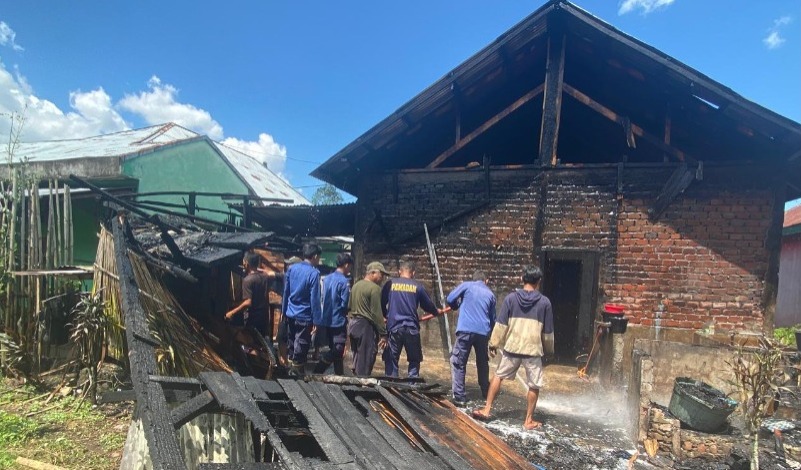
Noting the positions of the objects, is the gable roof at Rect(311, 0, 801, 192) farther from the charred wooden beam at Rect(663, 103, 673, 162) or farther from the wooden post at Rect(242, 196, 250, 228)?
the wooden post at Rect(242, 196, 250, 228)

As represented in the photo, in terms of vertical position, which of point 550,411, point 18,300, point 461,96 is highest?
point 461,96

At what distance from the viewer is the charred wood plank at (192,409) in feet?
7.78

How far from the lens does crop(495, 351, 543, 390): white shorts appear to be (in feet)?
15.5

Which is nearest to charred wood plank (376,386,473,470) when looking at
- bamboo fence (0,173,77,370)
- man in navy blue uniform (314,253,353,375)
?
man in navy blue uniform (314,253,353,375)

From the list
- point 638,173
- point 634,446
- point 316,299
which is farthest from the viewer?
point 638,173

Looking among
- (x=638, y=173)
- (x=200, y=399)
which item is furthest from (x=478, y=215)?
(x=200, y=399)

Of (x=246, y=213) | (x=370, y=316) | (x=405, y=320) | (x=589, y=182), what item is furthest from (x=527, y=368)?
(x=246, y=213)

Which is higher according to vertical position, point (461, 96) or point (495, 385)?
point (461, 96)

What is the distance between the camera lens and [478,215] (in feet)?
24.1

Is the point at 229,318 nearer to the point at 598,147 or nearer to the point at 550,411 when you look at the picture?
the point at 550,411

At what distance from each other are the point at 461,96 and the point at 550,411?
4.90 m

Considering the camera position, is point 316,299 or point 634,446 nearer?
point 634,446

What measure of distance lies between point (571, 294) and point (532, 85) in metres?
3.73

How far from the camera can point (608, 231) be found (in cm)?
673
